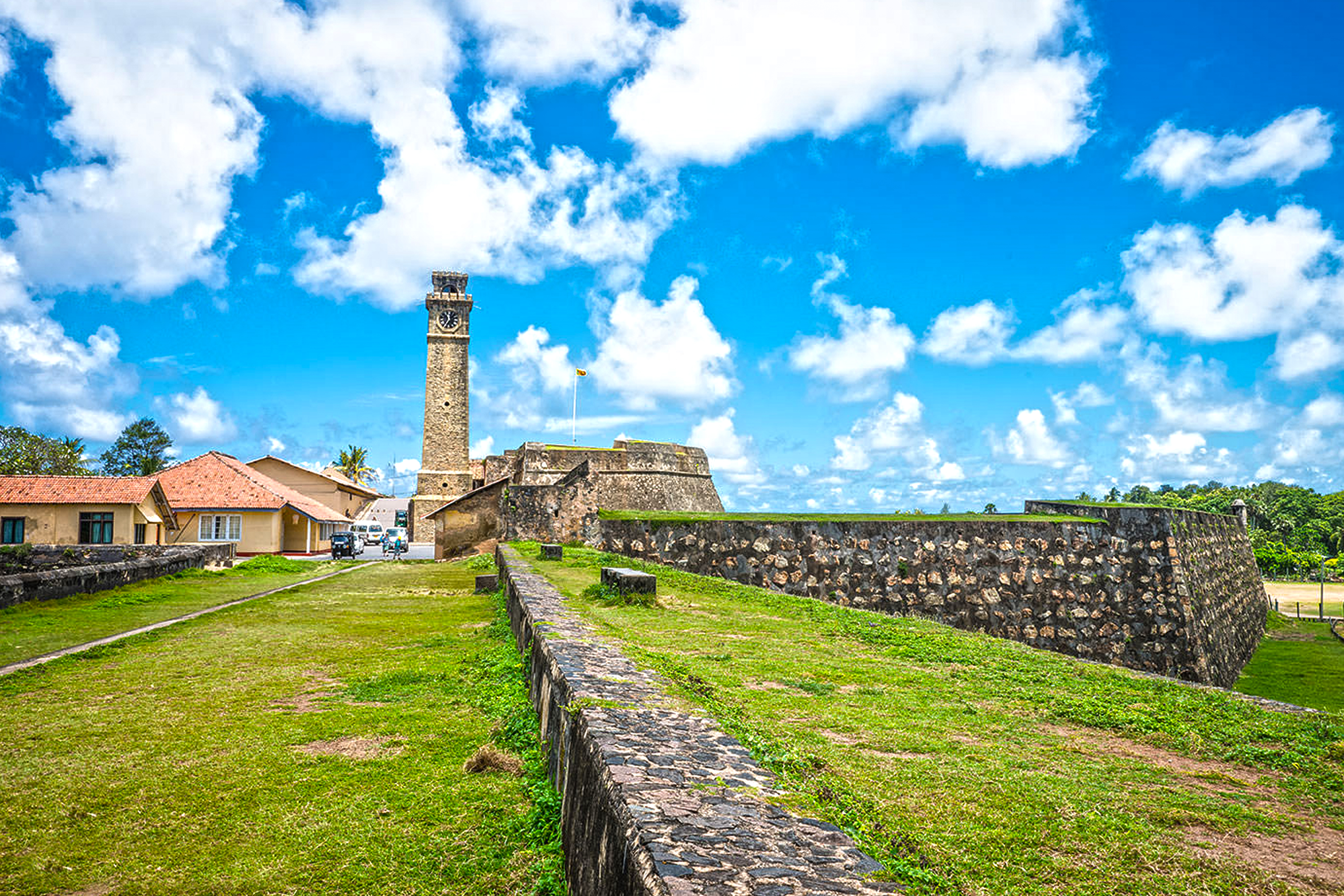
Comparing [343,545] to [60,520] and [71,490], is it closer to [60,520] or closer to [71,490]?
[71,490]

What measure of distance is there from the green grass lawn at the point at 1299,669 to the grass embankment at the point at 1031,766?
19.4ft

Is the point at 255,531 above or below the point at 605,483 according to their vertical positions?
below

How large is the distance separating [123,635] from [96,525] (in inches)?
1128

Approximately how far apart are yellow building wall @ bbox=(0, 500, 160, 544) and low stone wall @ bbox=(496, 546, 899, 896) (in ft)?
120

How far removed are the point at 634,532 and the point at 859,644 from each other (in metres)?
9.88

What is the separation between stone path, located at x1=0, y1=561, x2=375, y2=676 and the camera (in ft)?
28.4

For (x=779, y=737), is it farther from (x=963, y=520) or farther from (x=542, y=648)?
(x=963, y=520)

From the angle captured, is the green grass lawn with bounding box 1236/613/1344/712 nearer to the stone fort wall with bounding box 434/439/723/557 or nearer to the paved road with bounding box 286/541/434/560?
the stone fort wall with bounding box 434/439/723/557

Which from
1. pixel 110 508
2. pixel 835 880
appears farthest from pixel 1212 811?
pixel 110 508

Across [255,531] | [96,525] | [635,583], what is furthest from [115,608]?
[255,531]

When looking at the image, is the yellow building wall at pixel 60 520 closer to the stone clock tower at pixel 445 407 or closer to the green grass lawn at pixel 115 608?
the green grass lawn at pixel 115 608

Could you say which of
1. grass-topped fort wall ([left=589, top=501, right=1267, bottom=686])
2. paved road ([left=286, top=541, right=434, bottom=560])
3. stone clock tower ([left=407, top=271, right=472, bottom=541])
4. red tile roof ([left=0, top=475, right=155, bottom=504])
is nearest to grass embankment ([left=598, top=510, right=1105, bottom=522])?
grass-topped fort wall ([left=589, top=501, right=1267, bottom=686])

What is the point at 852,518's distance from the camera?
17125 millimetres

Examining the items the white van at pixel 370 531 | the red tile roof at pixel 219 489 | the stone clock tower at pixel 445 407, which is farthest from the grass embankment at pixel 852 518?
the stone clock tower at pixel 445 407
